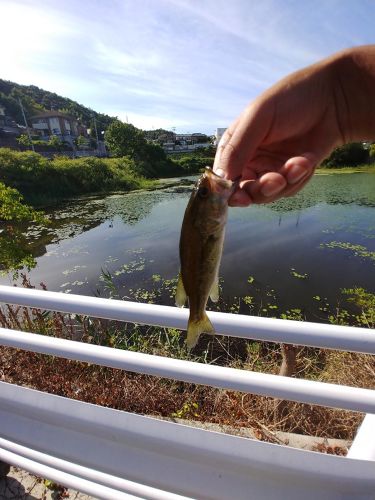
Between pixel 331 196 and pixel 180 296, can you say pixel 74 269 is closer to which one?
pixel 180 296

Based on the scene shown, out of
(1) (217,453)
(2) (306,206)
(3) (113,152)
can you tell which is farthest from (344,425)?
(3) (113,152)

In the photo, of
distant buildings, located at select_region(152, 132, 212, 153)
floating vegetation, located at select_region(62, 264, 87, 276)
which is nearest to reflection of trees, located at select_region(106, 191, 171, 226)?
floating vegetation, located at select_region(62, 264, 87, 276)

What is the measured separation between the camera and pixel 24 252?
20.0 ft

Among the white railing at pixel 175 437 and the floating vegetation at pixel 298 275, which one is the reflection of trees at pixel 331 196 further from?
the white railing at pixel 175 437

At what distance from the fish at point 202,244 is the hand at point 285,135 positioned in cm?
10

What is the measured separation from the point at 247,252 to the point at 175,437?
9708mm

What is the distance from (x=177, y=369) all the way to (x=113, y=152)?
48356mm

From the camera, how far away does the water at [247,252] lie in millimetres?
8258

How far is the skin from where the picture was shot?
4.39 ft

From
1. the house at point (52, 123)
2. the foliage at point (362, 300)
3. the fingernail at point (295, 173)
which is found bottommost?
the foliage at point (362, 300)

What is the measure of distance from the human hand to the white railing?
562 mm

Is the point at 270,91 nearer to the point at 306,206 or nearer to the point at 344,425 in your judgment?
the point at 344,425

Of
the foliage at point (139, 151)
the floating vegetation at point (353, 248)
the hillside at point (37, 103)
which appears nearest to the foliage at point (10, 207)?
the floating vegetation at point (353, 248)

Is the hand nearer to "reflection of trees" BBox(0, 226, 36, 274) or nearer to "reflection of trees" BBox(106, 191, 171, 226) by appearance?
"reflection of trees" BBox(0, 226, 36, 274)
